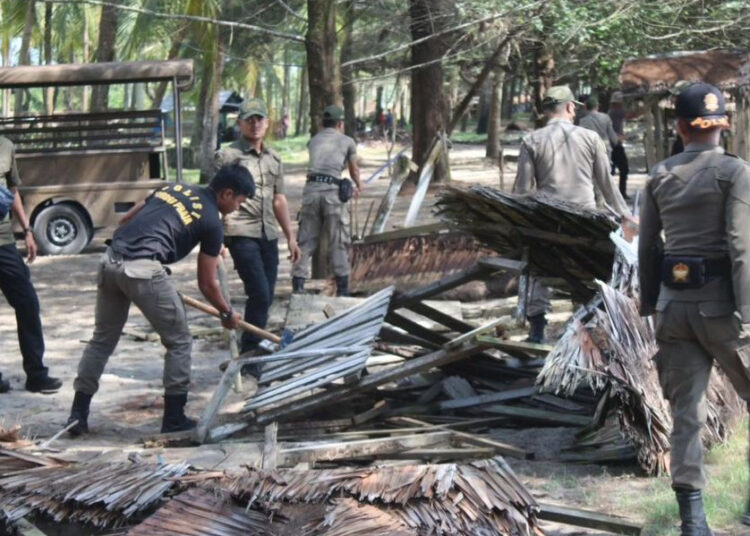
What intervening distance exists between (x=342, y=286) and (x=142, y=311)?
144 inches

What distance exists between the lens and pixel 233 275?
510 inches

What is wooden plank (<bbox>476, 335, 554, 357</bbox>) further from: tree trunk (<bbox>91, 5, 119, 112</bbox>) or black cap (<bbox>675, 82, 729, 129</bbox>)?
tree trunk (<bbox>91, 5, 119, 112</bbox>)

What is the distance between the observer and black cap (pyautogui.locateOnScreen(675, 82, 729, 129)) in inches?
187

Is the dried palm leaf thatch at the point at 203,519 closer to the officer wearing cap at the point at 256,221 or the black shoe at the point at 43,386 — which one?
the officer wearing cap at the point at 256,221

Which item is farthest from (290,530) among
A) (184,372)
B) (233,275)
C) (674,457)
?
(233,275)

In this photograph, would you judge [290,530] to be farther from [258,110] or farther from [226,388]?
[258,110]


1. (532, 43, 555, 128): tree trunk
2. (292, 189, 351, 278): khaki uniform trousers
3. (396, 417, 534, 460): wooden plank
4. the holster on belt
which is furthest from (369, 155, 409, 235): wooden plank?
the holster on belt

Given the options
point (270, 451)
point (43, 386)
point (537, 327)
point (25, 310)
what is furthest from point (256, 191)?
point (270, 451)

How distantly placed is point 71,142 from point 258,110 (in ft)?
25.9

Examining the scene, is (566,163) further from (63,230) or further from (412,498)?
(63,230)

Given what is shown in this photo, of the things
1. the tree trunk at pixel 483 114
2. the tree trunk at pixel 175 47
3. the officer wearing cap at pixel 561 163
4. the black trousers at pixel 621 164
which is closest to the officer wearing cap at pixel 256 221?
the officer wearing cap at pixel 561 163

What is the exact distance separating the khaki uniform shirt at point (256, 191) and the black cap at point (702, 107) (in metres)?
3.88

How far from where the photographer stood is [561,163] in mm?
7906

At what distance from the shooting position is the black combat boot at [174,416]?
6.66 m
